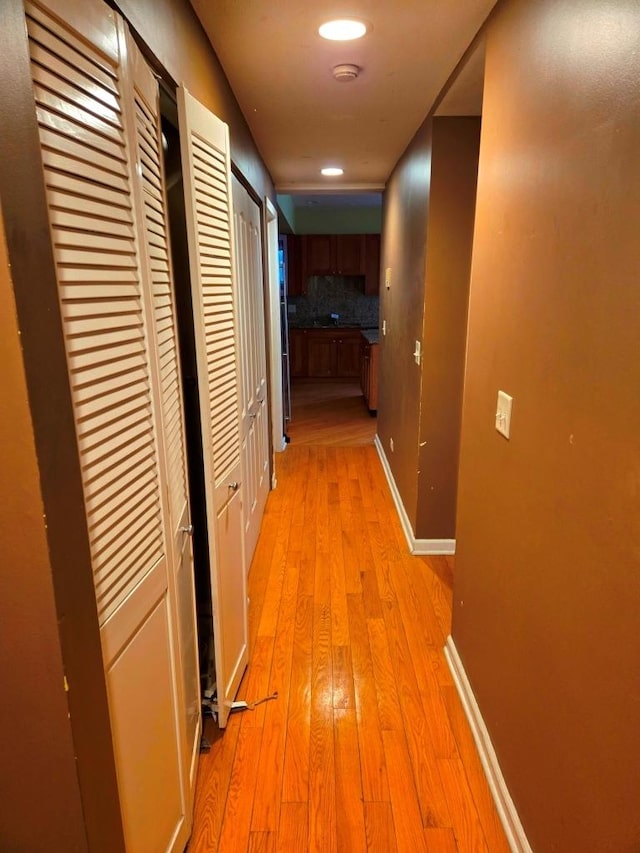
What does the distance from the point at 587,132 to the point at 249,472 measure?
90.3 inches

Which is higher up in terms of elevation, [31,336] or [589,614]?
[31,336]

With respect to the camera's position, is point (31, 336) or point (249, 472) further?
point (249, 472)

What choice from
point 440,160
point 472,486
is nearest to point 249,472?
point 472,486

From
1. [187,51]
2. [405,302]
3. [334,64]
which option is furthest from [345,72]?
[405,302]

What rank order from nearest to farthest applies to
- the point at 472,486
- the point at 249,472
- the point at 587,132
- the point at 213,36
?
the point at 587,132
the point at 213,36
the point at 472,486
the point at 249,472

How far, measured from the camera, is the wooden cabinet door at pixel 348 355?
27.7 feet

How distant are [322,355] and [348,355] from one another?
0.42m

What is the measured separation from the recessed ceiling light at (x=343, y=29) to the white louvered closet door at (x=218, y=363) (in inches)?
18.0

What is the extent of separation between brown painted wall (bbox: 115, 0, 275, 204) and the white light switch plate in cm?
125

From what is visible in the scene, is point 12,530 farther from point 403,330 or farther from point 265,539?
point 403,330

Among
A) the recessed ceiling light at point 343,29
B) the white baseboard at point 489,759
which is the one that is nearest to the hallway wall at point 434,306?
the recessed ceiling light at point 343,29

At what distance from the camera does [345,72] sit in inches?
80.2

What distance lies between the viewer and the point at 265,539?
333cm

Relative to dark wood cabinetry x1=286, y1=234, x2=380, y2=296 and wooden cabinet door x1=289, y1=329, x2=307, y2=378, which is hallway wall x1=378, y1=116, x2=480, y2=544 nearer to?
dark wood cabinetry x1=286, y1=234, x2=380, y2=296
